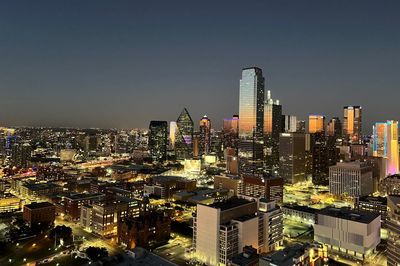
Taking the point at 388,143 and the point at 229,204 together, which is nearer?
the point at 229,204

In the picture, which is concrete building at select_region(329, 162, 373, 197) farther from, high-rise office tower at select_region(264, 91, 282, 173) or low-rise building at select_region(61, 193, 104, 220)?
low-rise building at select_region(61, 193, 104, 220)

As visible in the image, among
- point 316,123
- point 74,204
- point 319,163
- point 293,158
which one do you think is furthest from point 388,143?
point 74,204

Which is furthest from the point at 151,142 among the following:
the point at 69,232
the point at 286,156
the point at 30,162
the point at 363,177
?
the point at 69,232

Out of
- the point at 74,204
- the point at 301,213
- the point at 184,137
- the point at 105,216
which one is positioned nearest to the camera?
the point at 105,216

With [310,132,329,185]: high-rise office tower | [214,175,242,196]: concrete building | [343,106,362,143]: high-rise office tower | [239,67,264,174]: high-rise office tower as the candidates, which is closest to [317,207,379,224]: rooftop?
[214,175,242,196]: concrete building

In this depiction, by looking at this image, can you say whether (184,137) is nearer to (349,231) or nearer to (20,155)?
(20,155)

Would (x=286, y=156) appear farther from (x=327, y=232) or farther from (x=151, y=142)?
(x=151, y=142)

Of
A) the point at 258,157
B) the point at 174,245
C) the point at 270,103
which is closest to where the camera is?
the point at 174,245
